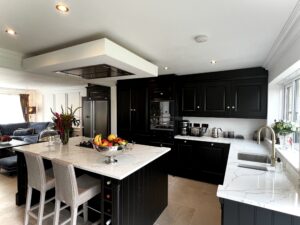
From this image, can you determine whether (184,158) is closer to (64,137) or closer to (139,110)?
(139,110)

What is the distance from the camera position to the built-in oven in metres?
3.91

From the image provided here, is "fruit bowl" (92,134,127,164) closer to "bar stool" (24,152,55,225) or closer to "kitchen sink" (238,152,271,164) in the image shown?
"bar stool" (24,152,55,225)

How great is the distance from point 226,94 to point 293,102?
3.77ft

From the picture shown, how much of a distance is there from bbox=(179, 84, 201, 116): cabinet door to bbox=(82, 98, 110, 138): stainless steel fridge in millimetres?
2231

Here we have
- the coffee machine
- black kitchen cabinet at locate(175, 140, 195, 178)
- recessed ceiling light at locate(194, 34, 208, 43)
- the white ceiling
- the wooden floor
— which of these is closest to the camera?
the white ceiling

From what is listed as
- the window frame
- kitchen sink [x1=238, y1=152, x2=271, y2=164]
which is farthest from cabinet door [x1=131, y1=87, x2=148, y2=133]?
the window frame

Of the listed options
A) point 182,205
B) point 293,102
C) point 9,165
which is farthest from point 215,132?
point 9,165

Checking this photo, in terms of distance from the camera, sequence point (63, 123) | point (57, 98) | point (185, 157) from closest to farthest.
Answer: point (63, 123) → point (185, 157) → point (57, 98)

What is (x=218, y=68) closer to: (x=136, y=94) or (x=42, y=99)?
(x=136, y=94)

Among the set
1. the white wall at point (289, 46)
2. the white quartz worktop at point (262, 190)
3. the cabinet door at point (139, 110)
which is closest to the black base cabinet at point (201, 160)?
the cabinet door at point (139, 110)

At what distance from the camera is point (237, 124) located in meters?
3.77

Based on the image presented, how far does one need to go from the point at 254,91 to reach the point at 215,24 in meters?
2.19

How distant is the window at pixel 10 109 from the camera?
7.04 metres

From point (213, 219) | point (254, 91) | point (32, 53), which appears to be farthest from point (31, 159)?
point (254, 91)
